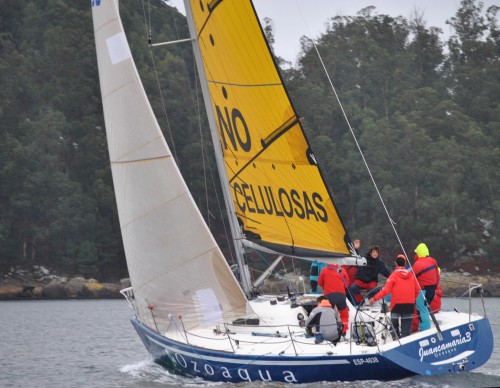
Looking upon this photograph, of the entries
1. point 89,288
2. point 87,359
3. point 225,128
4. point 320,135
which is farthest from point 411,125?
point 225,128

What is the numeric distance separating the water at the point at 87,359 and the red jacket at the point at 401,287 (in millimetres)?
1085

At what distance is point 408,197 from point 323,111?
9.41 m

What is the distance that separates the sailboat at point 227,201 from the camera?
15156mm

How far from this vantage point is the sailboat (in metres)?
15.2

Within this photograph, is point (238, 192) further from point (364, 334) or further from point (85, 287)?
point (85, 287)

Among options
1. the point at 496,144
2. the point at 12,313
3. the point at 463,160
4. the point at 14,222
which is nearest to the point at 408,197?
the point at 463,160

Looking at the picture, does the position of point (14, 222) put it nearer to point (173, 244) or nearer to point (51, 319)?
point (51, 319)

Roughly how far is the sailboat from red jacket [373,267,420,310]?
88cm

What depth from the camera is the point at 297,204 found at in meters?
15.6

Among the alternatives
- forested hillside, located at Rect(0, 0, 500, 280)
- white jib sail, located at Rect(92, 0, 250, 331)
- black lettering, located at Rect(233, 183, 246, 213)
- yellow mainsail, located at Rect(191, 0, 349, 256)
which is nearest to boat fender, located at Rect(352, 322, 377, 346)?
yellow mainsail, located at Rect(191, 0, 349, 256)

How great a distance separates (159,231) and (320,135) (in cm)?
4581

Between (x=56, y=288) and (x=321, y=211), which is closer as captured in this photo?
(x=321, y=211)

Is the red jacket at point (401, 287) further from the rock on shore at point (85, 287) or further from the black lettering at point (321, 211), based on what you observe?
the rock on shore at point (85, 287)

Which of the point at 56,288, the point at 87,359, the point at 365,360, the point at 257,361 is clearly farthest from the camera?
the point at 56,288
